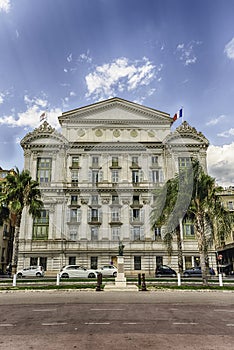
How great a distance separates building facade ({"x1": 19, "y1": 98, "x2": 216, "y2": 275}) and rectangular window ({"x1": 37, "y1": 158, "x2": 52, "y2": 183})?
0.15 metres

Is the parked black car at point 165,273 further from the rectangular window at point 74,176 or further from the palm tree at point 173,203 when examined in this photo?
the rectangular window at point 74,176

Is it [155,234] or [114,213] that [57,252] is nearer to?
[114,213]

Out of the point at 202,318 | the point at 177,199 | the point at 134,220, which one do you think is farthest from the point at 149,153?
the point at 202,318

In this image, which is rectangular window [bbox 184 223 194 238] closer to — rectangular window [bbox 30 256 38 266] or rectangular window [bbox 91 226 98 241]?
rectangular window [bbox 91 226 98 241]

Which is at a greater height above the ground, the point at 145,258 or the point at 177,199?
the point at 177,199

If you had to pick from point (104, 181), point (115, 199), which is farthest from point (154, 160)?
point (115, 199)

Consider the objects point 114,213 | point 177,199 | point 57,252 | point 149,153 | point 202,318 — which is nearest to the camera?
point 202,318

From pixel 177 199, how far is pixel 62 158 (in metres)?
23.9

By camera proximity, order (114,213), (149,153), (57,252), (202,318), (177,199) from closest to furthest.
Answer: (202,318)
(177,199)
(57,252)
(114,213)
(149,153)

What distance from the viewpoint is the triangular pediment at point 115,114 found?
156 ft

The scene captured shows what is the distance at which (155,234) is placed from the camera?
42969 mm

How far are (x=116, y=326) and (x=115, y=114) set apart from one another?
42161mm

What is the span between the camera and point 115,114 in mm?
48594

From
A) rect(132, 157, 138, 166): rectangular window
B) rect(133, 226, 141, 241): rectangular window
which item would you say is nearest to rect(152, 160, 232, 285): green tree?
rect(133, 226, 141, 241): rectangular window
